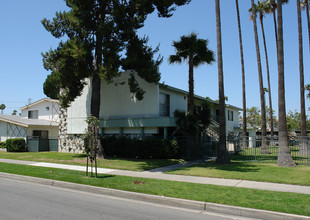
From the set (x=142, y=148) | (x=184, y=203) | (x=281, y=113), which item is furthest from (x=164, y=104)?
(x=184, y=203)

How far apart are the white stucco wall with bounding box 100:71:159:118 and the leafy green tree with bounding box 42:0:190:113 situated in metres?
1.39

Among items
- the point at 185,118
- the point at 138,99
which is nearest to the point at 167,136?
the point at 185,118

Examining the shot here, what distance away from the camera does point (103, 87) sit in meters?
22.9

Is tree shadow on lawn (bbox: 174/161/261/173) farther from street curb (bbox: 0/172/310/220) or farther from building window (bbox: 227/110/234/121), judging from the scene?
building window (bbox: 227/110/234/121)

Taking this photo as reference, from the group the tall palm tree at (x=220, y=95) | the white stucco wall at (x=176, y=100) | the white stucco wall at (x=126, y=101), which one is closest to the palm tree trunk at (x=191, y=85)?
the white stucco wall at (x=176, y=100)

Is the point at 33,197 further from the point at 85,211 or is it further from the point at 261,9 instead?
the point at 261,9

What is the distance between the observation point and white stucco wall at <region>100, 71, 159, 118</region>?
20195 millimetres

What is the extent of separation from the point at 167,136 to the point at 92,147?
9.65 metres

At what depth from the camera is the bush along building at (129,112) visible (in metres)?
20.0

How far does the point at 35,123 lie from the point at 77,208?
22198mm

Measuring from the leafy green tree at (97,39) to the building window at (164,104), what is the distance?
2.49m

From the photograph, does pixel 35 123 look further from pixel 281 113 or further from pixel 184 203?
pixel 184 203

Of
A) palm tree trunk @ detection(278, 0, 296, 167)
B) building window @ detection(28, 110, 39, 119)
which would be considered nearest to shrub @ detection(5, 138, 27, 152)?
building window @ detection(28, 110, 39, 119)

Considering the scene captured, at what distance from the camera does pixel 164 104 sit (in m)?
21.3
